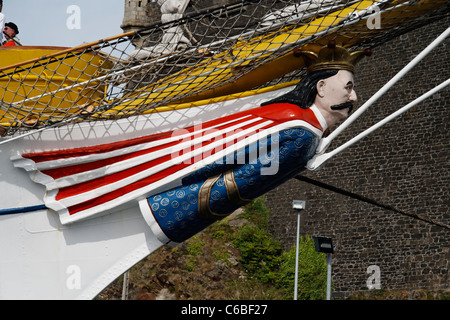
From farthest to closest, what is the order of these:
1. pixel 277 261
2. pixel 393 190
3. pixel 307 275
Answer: pixel 277 261 < pixel 393 190 < pixel 307 275

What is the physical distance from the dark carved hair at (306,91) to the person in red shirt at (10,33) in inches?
114

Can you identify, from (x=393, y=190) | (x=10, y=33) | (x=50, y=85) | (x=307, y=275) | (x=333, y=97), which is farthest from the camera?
(x=393, y=190)

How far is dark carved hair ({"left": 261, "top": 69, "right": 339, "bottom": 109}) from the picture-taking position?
865 cm

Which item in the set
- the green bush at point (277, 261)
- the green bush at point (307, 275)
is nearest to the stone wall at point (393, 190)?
the green bush at point (277, 261)

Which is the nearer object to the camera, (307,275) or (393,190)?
(307,275)

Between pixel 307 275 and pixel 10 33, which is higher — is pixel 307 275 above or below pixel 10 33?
below

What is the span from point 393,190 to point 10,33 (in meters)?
14.1

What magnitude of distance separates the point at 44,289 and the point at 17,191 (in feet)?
3.09

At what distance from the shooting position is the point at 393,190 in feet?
74.8

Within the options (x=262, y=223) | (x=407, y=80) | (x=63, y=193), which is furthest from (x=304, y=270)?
(x=63, y=193)

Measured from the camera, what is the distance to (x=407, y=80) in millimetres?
23359

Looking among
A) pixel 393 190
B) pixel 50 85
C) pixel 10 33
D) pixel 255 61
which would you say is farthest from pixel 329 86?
pixel 393 190

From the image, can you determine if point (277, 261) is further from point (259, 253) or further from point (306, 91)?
point (306, 91)

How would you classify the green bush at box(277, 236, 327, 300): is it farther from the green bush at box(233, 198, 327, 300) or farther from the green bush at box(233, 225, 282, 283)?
the green bush at box(233, 225, 282, 283)
